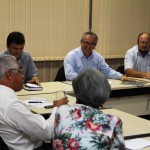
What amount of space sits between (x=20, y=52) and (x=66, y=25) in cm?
207

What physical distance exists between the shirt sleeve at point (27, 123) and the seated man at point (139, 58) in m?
3.03

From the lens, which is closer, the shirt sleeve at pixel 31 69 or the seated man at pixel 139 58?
the shirt sleeve at pixel 31 69

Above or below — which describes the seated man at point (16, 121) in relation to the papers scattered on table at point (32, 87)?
above

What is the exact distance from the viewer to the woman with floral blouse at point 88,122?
1701 mm

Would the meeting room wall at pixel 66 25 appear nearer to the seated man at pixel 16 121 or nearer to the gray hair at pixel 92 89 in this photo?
the seated man at pixel 16 121

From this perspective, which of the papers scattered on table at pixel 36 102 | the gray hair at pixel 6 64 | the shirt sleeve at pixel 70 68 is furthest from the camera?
the shirt sleeve at pixel 70 68

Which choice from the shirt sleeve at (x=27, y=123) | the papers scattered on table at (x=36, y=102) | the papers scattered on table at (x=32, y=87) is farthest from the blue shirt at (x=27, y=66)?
the shirt sleeve at (x=27, y=123)

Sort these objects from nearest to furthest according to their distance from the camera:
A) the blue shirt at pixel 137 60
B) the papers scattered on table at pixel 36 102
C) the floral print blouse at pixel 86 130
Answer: the floral print blouse at pixel 86 130 → the papers scattered on table at pixel 36 102 → the blue shirt at pixel 137 60

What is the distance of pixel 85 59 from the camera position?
4.95 meters

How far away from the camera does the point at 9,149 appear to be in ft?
7.11

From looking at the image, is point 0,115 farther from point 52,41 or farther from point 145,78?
point 52,41

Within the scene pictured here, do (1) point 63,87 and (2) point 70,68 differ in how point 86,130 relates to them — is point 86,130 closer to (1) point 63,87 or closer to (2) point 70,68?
(1) point 63,87

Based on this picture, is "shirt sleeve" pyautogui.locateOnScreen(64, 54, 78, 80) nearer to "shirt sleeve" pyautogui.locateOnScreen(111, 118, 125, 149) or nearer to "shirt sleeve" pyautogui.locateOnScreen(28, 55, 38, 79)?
"shirt sleeve" pyautogui.locateOnScreen(28, 55, 38, 79)

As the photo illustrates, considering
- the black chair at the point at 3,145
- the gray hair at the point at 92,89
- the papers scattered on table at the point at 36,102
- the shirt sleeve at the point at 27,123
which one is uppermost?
the gray hair at the point at 92,89
